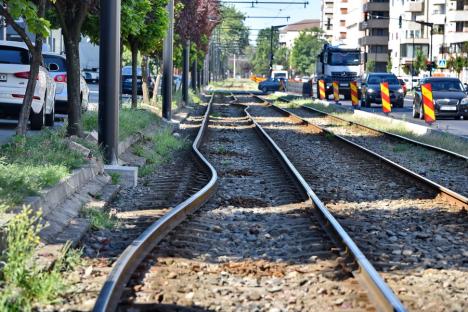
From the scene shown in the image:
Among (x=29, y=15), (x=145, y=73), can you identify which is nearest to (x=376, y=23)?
(x=145, y=73)

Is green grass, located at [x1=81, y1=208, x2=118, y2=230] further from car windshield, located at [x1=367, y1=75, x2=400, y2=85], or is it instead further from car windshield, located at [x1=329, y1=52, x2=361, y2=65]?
car windshield, located at [x1=329, y1=52, x2=361, y2=65]

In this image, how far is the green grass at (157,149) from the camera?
1744 centimetres

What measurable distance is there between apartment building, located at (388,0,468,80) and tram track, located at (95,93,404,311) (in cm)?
11202

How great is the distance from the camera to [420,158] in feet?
65.0

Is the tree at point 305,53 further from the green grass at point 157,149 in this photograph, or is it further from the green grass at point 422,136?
the green grass at point 157,149

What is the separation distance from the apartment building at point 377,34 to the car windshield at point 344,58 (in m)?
105

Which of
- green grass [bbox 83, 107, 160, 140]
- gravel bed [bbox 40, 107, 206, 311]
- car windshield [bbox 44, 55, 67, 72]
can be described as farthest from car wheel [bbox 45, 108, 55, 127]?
gravel bed [bbox 40, 107, 206, 311]

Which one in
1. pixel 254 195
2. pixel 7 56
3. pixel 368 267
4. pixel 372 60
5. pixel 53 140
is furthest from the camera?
pixel 372 60

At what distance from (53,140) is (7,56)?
6402 mm

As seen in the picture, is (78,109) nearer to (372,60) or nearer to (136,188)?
(136,188)

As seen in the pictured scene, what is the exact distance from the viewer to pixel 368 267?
7496 mm

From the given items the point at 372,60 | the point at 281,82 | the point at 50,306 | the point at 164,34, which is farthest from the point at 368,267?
the point at 372,60

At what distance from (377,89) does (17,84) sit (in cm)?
2977

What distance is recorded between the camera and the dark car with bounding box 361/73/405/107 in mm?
47688
